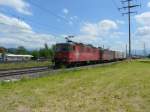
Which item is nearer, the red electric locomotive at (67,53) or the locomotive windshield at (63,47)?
the red electric locomotive at (67,53)

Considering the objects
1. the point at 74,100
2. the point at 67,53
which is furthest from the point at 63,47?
the point at 74,100

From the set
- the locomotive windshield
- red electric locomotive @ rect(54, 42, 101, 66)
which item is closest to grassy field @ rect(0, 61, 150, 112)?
red electric locomotive @ rect(54, 42, 101, 66)

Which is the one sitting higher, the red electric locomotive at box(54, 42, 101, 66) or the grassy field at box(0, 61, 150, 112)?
the red electric locomotive at box(54, 42, 101, 66)

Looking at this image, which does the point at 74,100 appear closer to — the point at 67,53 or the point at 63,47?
the point at 67,53

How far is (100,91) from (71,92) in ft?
5.02

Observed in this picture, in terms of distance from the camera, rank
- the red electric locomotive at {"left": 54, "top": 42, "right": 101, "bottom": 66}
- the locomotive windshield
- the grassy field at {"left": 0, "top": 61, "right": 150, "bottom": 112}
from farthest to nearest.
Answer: the locomotive windshield → the red electric locomotive at {"left": 54, "top": 42, "right": 101, "bottom": 66} → the grassy field at {"left": 0, "top": 61, "right": 150, "bottom": 112}

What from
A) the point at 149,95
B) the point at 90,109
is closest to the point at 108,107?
the point at 90,109

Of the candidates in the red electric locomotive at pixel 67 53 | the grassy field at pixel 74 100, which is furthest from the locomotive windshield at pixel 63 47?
the grassy field at pixel 74 100

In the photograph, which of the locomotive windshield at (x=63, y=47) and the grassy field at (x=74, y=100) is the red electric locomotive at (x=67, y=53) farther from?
the grassy field at (x=74, y=100)

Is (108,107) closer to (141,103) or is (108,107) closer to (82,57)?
(141,103)

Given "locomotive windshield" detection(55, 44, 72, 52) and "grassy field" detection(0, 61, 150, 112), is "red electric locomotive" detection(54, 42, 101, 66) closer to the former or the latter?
"locomotive windshield" detection(55, 44, 72, 52)

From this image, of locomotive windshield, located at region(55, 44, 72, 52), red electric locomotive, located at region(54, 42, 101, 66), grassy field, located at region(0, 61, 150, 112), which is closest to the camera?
grassy field, located at region(0, 61, 150, 112)

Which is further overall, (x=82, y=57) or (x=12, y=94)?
(x=82, y=57)

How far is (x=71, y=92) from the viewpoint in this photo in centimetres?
1317
